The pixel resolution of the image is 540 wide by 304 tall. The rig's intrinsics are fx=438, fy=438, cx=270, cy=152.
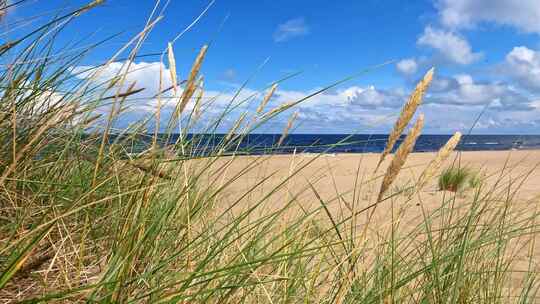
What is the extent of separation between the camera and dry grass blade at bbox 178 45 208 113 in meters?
1.37

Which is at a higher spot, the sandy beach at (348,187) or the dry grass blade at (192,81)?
the dry grass blade at (192,81)

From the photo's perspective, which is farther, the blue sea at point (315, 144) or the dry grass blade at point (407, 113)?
the blue sea at point (315, 144)

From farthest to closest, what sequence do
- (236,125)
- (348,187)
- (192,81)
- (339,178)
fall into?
1. (339,178)
2. (348,187)
3. (236,125)
4. (192,81)

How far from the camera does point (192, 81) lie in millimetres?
1372

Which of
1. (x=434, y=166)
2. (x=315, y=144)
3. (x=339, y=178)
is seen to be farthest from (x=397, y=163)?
(x=339, y=178)

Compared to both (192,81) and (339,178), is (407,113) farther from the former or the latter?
(339,178)

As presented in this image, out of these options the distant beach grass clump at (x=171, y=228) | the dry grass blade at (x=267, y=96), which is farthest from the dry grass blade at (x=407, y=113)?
the dry grass blade at (x=267, y=96)

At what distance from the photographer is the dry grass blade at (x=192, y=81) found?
1372mm

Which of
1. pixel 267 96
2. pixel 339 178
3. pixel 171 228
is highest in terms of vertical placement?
pixel 267 96

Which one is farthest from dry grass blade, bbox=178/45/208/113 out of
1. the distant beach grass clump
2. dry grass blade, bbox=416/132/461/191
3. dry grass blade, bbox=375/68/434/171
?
dry grass blade, bbox=416/132/461/191

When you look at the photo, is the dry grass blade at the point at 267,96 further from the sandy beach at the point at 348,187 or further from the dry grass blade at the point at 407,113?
the dry grass blade at the point at 407,113

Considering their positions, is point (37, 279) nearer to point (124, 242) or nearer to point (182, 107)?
point (124, 242)

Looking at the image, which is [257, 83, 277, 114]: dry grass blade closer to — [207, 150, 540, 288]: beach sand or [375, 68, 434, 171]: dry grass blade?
[207, 150, 540, 288]: beach sand

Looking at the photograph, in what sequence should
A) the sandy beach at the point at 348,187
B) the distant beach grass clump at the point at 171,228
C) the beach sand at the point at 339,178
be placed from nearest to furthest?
the distant beach grass clump at the point at 171,228 → the sandy beach at the point at 348,187 → the beach sand at the point at 339,178
